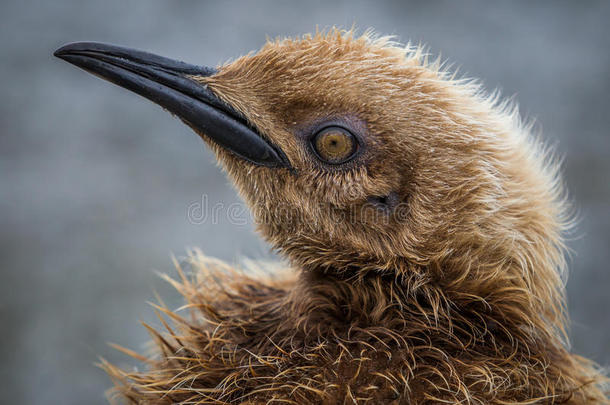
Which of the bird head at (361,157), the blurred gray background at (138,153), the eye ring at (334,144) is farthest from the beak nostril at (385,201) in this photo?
the blurred gray background at (138,153)

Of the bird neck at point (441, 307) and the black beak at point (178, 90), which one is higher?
the black beak at point (178, 90)

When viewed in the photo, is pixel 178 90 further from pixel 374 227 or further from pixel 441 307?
pixel 441 307

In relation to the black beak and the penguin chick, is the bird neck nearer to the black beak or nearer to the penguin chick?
the penguin chick

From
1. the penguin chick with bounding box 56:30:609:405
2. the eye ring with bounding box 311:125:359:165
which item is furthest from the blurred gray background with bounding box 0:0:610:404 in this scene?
the eye ring with bounding box 311:125:359:165

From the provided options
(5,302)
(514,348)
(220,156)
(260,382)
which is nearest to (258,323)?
(260,382)

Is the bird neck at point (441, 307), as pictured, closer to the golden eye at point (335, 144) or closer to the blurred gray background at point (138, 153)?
the golden eye at point (335, 144)

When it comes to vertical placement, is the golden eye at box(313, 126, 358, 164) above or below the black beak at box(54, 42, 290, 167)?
above

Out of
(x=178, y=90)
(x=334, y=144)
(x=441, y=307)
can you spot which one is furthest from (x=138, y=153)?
(x=441, y=307)
